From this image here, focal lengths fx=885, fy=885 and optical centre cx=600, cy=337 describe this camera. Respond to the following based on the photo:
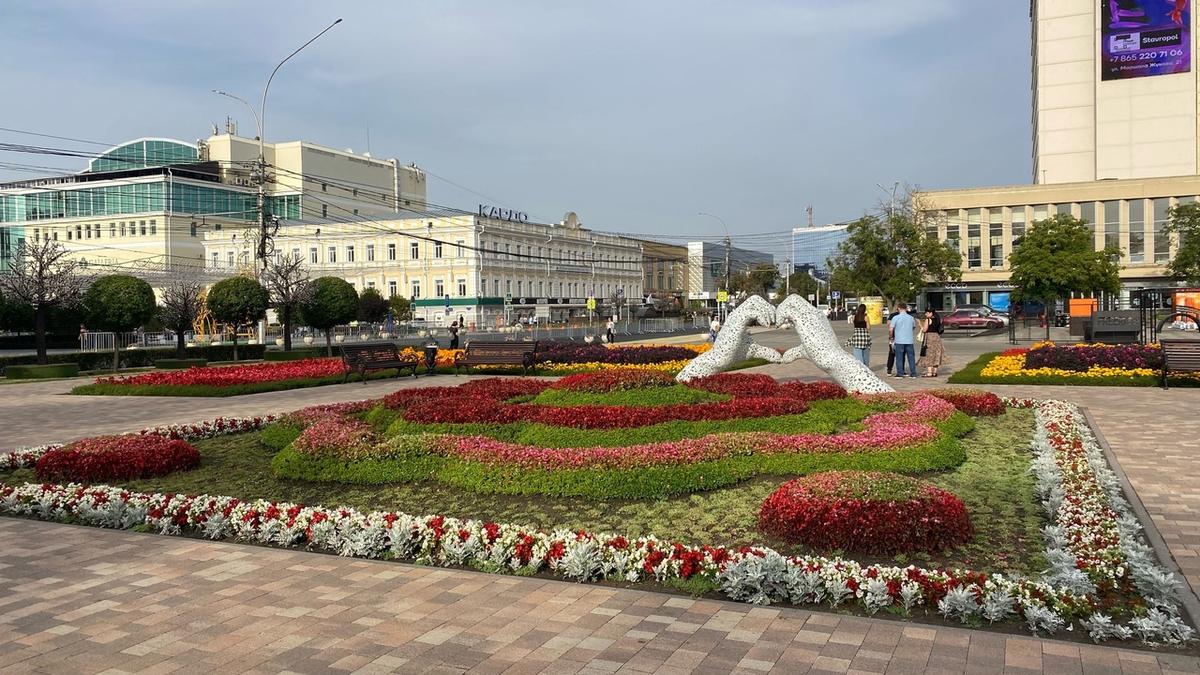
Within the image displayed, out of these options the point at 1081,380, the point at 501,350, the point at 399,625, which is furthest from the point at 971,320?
the point at 399,625

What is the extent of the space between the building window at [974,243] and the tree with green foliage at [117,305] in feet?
202

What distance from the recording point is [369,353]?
21484 mm

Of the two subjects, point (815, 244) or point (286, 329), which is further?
point (815, 244)

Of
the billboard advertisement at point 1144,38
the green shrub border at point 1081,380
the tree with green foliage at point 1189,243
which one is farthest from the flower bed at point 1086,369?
the billboard advertisement at point 1144,38

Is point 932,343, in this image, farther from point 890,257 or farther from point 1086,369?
point 890,257

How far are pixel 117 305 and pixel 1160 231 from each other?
67364 millimetres

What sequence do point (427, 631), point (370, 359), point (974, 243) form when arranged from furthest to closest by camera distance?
point (974, 243) → point (370, 359) → point (427, 631)

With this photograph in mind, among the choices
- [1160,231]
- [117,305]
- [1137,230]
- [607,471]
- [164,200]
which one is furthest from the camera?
[164,200]

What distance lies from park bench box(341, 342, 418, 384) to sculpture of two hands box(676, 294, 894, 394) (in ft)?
30.8

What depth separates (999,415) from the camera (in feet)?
41.2

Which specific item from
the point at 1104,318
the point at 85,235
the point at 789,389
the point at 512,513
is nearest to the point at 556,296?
the point at 85,235

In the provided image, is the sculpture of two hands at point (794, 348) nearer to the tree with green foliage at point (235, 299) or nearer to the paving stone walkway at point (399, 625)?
the paving stone walkway at point (399, 625)

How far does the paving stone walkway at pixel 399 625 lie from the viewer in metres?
4.20

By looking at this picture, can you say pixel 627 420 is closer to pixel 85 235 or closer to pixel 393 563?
pixel 393 563
